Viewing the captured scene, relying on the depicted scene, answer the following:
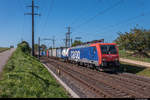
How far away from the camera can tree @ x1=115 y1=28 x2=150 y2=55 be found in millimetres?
30453

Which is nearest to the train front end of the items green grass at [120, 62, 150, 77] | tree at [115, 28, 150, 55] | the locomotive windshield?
the locomotive windshield

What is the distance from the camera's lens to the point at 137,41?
103ft

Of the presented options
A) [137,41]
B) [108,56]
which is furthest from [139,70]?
[137,41]

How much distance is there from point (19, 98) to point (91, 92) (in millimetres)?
4437

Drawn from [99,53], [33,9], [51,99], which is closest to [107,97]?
[51,99]

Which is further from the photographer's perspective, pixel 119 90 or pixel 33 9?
pixel 33 9

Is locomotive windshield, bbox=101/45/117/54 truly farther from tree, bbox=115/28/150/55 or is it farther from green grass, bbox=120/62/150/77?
tree, bbox=115/28/150/55

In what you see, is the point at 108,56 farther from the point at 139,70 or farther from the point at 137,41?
the point at 137,41

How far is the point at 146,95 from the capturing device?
26.9ft

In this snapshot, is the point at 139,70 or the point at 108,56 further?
the point at 139,70

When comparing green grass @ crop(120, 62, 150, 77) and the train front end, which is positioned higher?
the train front end

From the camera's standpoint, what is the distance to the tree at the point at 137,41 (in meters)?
Result: 30.5

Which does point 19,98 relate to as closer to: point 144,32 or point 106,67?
point 106,67

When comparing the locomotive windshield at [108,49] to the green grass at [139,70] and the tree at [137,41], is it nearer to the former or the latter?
the green grass at [139,70]
